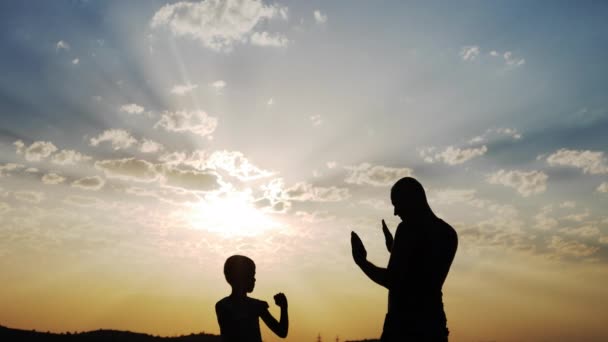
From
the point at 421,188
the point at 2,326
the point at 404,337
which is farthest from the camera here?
the point at 2,326

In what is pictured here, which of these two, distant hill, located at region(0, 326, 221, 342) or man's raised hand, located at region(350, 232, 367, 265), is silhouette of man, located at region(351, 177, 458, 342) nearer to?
man's raised hand, located at region(350, 232, 367, 265)

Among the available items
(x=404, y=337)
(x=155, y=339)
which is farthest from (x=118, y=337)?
(x=404, y=337)

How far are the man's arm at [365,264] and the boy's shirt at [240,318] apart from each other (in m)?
1.66

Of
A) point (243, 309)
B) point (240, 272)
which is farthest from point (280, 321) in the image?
point (240, 272)

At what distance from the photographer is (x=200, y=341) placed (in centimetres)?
2436

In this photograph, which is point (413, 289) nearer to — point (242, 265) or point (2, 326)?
point (242, 265)

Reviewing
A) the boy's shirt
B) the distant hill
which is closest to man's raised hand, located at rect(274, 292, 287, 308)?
the boy's shirt

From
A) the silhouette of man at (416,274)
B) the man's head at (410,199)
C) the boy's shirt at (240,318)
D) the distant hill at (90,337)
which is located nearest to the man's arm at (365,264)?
the silhouette of man at (416,274)

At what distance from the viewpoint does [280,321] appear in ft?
19.0

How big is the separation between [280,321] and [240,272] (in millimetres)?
788

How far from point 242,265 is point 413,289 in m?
2.22

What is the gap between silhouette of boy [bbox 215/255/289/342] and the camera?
576cm

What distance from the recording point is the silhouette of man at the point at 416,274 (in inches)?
187

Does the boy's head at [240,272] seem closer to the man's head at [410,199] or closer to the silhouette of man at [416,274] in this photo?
the silhouette of man at [416,274]
